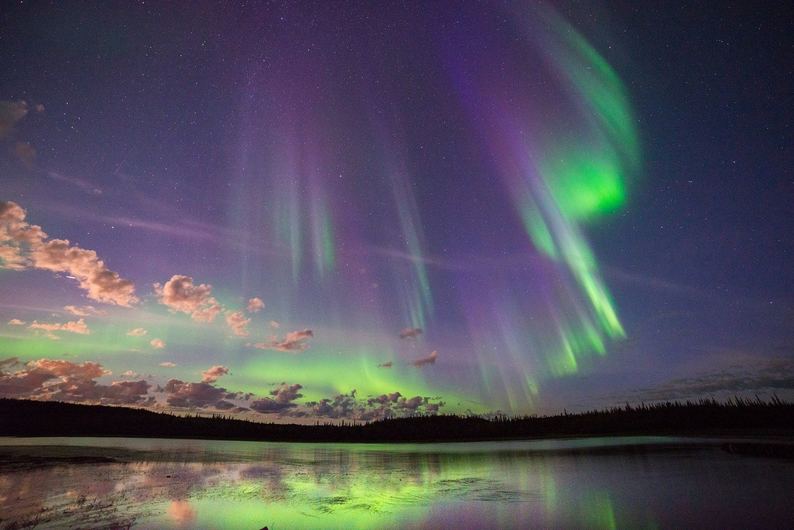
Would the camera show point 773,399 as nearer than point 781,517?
No

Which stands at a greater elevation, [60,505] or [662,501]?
[60,505]

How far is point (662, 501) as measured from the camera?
63.9ft

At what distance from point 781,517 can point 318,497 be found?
68.6ft

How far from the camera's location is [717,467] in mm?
33125

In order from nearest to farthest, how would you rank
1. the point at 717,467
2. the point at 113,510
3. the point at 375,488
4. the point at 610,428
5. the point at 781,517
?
the point at 781,517
the point at 113,510
the point at 375,488
the point at 717,467
the point at 610,428

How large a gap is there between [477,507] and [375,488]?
10.3 metres

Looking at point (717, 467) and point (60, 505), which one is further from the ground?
point (60, 505)

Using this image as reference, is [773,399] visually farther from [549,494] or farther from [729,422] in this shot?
[549,494]

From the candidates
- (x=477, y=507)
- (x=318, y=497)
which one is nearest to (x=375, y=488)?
(x=318, y=497)

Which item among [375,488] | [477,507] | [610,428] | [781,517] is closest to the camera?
[781,517]

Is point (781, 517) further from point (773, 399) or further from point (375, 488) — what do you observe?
point (773, 399)

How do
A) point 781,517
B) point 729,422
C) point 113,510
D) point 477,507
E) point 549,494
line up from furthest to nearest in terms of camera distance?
point 729,422 < point 549,494 < point 477,507 < point 113,510 < point 781,517

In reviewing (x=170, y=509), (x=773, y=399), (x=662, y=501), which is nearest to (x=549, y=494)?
(x=662, y=501)

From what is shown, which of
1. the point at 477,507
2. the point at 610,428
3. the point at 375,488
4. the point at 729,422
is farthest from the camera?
the point at 610,428
